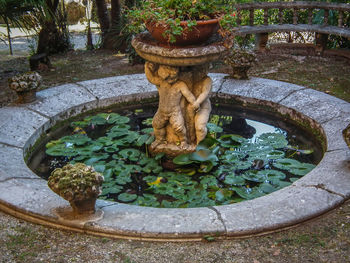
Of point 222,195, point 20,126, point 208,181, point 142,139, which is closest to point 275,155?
point 208,181

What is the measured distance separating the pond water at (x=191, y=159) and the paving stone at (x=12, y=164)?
27 centimetres

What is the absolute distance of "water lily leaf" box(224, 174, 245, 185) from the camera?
4375 mm

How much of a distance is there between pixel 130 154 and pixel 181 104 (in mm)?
841

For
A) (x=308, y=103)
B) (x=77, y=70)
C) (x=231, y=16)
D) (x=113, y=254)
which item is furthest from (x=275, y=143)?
(x=77, y=70)

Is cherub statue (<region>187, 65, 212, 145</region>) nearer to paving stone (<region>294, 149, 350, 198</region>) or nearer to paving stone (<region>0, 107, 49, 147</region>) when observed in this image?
paving stone (<region>294, 149, 350, 198</region>)

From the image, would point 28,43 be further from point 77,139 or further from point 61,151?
point 61,151

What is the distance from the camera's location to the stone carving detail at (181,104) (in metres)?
4.56

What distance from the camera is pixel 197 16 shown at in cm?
432

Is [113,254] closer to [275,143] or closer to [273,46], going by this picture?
[275,143]

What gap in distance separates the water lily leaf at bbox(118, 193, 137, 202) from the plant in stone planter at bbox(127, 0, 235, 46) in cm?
150

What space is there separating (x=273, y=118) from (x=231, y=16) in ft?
6.69

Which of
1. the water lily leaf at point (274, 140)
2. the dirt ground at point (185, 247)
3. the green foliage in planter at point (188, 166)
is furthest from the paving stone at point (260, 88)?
the dirt ground at point (185, 247)

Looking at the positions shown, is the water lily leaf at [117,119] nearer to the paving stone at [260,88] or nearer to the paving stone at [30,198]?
the paving stone at [260,88]

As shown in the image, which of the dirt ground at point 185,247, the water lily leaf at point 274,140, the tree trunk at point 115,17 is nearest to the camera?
the dirt ground at point 185,247
